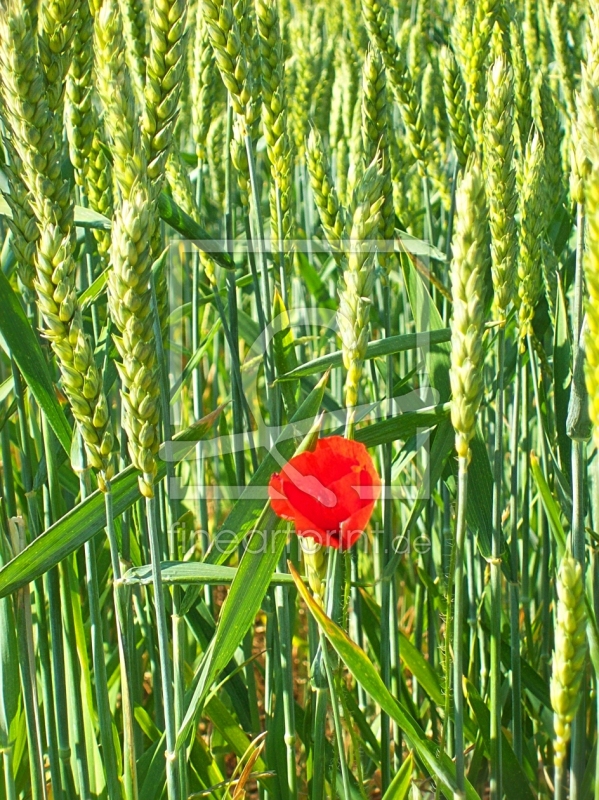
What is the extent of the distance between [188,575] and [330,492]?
0.20 m

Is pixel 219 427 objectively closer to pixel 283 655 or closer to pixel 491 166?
pixel 283 655

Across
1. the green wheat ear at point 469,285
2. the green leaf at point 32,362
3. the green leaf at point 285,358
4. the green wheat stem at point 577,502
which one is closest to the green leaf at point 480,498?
the green wheat stem at point 577,502

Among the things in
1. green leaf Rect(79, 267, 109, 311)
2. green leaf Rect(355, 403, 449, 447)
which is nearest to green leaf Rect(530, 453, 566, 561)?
green leaf Rect(355, 403, 449, 447)

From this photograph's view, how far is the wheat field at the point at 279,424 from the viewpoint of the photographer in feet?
2.27

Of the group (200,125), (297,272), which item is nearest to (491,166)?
(200,125)

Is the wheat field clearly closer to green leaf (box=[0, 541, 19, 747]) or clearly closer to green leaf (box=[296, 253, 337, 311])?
green leaf (box=[0, 541, 19, 747])

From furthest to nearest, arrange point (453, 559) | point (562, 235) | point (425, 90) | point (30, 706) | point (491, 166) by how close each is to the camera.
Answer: point (425, 90), point (562, 235), point (30, 706), point (491, 166), point (453, 559)

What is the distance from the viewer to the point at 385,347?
0.94 m

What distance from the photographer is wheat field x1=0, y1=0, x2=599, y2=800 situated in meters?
0.69

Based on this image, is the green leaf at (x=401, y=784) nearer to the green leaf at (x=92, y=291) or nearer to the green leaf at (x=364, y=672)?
the green leaf at (x=364, y=672)

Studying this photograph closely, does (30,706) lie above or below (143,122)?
below

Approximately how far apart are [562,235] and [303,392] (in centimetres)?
48

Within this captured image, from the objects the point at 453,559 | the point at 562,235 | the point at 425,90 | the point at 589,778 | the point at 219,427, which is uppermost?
the point at 425,90

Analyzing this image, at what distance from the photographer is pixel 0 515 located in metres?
1.02
